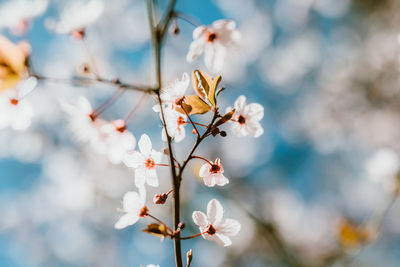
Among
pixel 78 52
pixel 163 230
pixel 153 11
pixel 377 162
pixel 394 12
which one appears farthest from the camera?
pixel 78 52

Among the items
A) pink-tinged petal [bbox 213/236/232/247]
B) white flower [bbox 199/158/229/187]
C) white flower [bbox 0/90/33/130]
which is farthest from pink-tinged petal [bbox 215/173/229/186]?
white flower [bbox 0/90/33/130]

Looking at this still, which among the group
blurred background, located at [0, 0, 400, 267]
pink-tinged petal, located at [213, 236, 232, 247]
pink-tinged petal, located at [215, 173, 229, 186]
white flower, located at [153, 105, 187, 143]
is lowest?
pink-tinged petal, located at [213, 236, 232, 247]

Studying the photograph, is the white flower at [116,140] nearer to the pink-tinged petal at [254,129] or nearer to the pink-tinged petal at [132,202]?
the pink-tinged petal at [132,202]

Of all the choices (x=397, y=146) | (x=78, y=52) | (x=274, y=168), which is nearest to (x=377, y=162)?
(x=274, y=168)

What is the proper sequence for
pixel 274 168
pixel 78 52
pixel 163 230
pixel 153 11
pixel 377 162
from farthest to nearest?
pixel 274 168, pixel 78 52, pixel 377 162, pixel 153 11, pixel 163 230

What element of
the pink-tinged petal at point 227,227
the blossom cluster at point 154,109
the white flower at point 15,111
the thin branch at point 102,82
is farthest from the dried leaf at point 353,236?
the white flower at point 15,111

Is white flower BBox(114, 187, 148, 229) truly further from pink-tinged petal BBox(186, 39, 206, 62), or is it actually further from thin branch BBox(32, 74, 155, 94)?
pink-tinged petal BBox(186, 39, 206, 62)

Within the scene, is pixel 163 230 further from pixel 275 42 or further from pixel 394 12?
pixel 275 42
